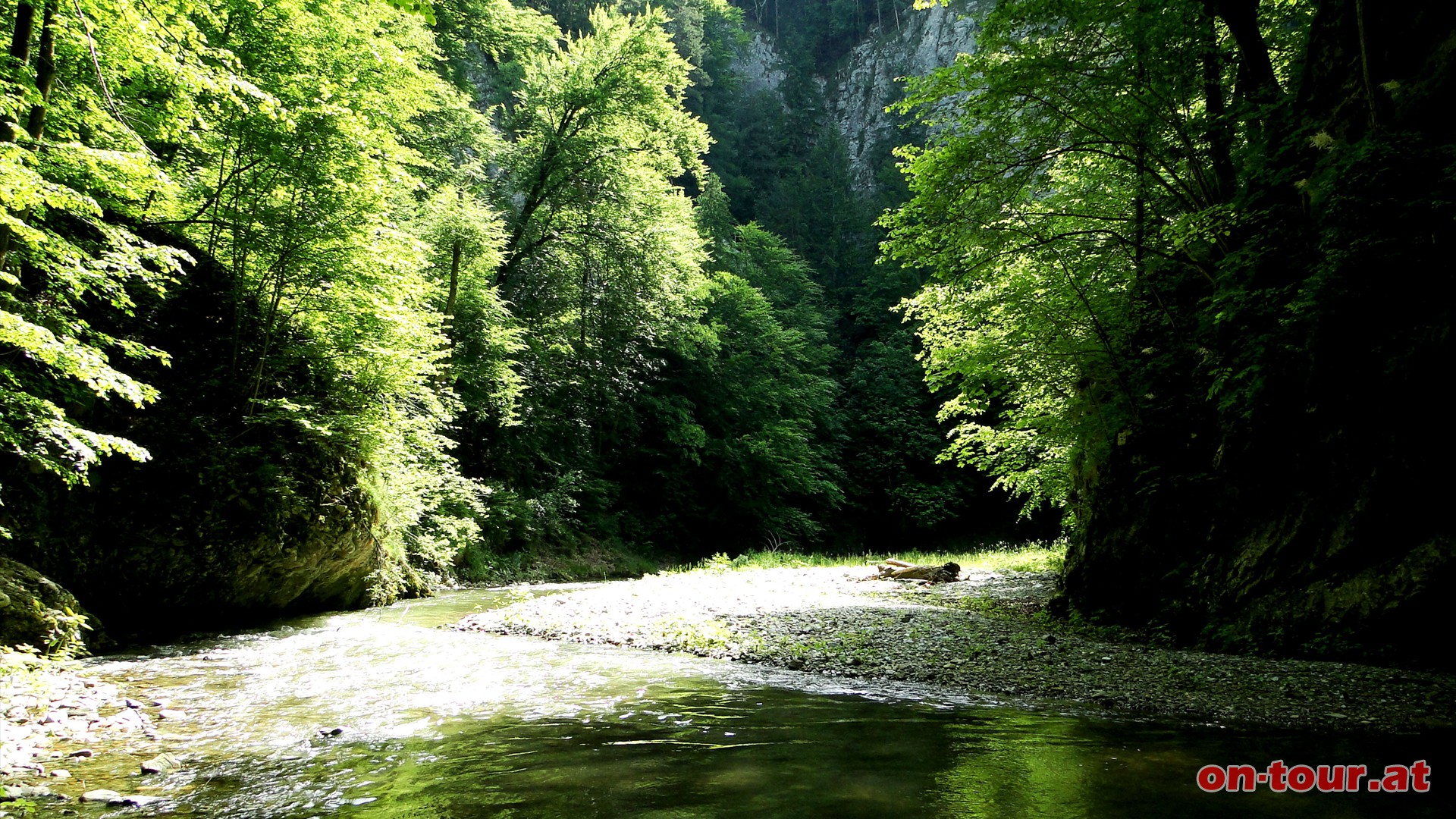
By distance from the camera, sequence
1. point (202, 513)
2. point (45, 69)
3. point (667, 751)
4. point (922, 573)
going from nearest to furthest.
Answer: point (667, 751)
point (45, 69)
point (202, 513)
point (922, 573)

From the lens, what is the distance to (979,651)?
23.7 feet

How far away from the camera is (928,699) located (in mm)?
5711

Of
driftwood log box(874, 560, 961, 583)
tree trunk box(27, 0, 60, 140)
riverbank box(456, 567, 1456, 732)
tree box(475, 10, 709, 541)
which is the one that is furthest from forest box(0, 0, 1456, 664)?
tree box(475, 10, 709, 541)

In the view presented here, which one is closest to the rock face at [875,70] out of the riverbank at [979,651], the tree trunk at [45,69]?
the riverbank at [979,651]

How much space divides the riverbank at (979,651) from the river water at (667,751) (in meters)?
0.46

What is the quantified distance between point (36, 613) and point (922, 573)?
1337cm

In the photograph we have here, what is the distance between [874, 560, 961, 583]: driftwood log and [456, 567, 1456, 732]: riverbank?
0.94 metres

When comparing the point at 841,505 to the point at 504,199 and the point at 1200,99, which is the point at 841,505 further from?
the point at 1200,99

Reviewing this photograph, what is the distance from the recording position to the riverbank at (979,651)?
17.0ft

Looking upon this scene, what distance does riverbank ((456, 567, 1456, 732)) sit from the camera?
5195mm

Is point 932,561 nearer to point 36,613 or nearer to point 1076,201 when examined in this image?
point 1076,201

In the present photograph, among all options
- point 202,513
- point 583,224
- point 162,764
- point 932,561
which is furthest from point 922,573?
point 583,224

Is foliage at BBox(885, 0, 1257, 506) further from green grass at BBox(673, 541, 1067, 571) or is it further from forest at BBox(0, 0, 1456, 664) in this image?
green grass at BBox(673, 541, 1067, 571)

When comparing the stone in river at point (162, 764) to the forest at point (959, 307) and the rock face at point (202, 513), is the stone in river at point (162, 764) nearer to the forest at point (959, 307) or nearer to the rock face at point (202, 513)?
the forest at point (959, 307)
